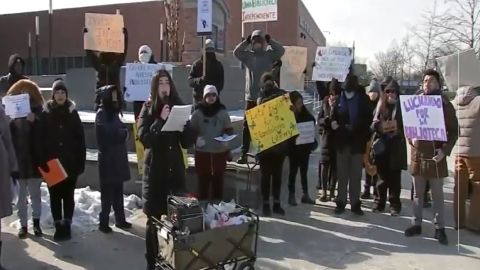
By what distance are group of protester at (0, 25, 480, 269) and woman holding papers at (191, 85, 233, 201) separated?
13 mm

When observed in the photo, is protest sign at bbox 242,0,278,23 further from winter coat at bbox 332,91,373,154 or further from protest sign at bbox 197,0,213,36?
winter coat at bbox 332,91,373,154

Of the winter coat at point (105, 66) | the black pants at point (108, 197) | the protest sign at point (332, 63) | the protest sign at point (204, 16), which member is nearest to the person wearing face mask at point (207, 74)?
the protest sign at point (204, 16)

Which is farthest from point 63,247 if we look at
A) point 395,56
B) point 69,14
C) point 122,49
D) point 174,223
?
point 395,56

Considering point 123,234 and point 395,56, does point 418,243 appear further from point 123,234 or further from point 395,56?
point 395,56

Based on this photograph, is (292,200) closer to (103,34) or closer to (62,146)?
(62,146)

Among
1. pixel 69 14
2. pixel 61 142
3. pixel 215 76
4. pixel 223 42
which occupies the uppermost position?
pixel 69 14

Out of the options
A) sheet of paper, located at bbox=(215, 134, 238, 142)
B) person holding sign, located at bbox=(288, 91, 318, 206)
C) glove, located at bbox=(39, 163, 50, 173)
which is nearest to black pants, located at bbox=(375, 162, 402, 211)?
person holding sign, located at bbox=(288, 91, 318, 206)

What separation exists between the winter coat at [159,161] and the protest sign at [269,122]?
2002 millimetres

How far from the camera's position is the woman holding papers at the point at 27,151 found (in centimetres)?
633

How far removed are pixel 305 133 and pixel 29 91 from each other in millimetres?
3940

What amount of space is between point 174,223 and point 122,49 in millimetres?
4736

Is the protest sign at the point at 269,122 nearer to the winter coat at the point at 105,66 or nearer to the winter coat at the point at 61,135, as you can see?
the winter coat at the point at 61,135

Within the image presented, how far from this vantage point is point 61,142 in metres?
6.27

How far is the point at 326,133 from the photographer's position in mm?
8086
